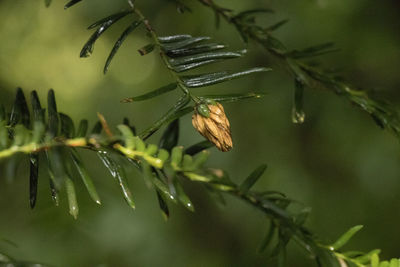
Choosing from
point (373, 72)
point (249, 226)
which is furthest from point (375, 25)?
point (249, 226)

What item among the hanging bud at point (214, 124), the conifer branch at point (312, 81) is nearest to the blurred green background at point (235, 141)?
the conifer branch at point (312, 81)

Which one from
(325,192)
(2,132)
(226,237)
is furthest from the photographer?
(226,237)

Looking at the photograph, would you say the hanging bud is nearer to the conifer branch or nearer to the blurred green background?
the conifer branch

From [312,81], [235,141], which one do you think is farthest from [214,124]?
[235,141]

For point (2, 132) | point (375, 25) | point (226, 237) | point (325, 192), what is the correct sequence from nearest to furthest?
point (2, 132) < point (375, 25) < point (325, 192) < point (226, 237)

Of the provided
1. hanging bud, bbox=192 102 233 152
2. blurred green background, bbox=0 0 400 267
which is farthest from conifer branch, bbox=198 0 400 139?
blurred green background, bbox=0 0 400 267

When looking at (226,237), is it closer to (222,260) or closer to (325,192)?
(222,260)
